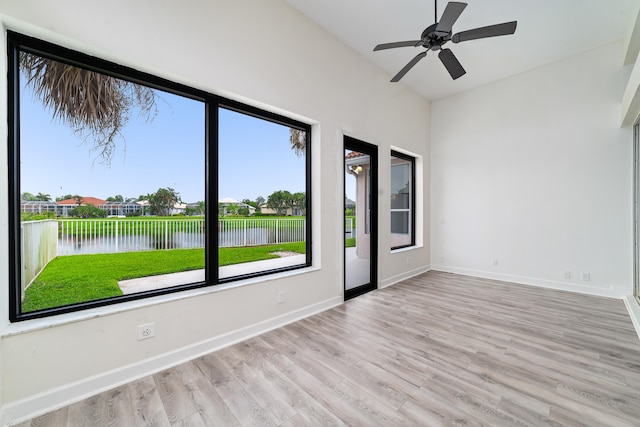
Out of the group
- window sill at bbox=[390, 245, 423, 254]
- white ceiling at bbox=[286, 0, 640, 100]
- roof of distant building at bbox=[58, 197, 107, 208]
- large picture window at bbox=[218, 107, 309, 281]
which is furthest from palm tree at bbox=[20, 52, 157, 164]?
window sill at bbox=[390, 245, 423, 254]

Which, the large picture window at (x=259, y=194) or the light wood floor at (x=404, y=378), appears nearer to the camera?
the light wood floor at (x=404, y=378)

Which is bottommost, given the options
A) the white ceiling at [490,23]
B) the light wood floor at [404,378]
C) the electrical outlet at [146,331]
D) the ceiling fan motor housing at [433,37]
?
the light wood floor at [404,378]

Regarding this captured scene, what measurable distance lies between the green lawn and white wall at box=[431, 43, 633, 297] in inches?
189

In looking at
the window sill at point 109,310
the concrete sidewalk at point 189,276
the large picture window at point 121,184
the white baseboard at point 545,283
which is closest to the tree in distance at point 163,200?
the large picture window at point 121,184

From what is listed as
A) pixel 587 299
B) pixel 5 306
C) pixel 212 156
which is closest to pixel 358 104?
pixel 212 156

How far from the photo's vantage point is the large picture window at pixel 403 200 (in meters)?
5.41

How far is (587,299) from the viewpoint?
368 centimetres

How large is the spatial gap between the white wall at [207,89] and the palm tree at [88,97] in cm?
20

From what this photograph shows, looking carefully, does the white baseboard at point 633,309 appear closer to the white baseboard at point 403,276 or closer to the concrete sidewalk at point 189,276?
the white baseboard at point 403,276

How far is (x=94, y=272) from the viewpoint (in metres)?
2.00

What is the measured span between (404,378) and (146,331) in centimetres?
196

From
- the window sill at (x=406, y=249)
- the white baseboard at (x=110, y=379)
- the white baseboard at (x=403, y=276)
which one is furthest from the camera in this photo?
the window sill at (x=406, y=249)

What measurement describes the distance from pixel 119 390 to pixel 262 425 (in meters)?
1.08

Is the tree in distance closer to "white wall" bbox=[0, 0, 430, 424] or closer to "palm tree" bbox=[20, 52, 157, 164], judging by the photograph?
"palm tree" bbox=[20, 52, 157, 164]
